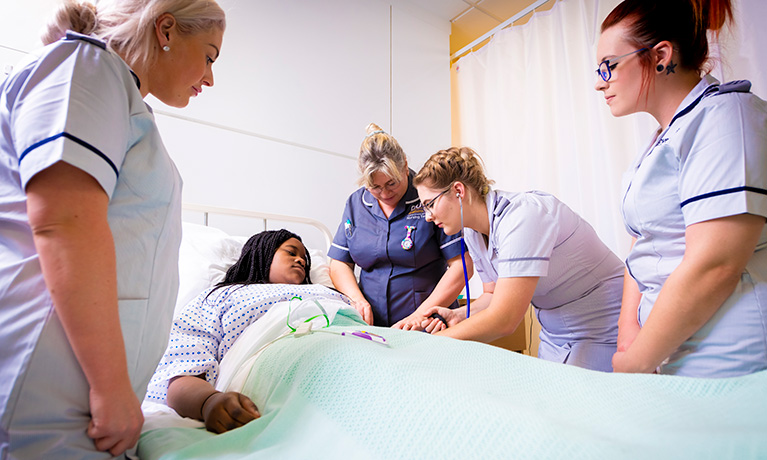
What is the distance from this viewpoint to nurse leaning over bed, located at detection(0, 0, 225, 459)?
1.78 ft

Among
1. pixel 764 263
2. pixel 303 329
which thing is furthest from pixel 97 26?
pixel 764 263

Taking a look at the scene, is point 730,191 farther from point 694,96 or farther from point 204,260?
point 204,260

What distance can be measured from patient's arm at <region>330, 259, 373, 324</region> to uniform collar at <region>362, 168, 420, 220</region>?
283 mm

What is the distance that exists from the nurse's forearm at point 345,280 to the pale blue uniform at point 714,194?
3.83 feet

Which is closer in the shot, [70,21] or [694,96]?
[70,21]

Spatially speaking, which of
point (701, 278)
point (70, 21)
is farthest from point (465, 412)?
point (70, 21)

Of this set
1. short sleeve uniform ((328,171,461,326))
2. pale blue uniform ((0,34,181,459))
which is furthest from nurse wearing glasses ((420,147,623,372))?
pale blue uniform ((0,34,181,459))

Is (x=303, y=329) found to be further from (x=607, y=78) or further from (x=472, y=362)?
(x=607, y=78)

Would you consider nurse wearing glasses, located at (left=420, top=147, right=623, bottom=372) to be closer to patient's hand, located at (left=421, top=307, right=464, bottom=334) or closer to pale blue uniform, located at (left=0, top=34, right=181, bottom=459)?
patient's hand, located at (left=421, top=307, right=464, bottom=334)

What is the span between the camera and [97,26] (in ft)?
2.47

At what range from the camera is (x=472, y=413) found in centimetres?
50

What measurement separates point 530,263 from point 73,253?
1.04 metres

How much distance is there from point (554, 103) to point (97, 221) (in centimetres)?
264

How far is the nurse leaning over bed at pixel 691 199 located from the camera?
2.53 feet
